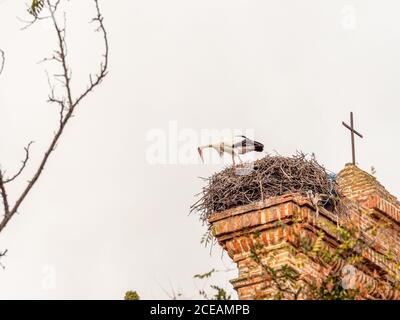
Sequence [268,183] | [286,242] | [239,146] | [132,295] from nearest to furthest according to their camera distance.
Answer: [132,295] < [286,242] < [268,183] < [239,146]

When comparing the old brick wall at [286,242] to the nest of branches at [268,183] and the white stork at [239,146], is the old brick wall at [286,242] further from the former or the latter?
the white stork at [239,146]

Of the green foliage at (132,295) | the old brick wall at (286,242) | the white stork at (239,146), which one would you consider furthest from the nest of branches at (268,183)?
the green foliage at (132,295)

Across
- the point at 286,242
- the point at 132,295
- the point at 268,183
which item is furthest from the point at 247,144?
the point at 132,295

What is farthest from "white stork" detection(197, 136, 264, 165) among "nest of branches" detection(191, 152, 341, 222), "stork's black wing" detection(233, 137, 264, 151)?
"nest of branches" detection(191, 152, 341, 222)

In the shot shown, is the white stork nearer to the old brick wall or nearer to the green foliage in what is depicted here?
the old brick wall

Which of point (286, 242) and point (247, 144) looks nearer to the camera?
point (286, 242)

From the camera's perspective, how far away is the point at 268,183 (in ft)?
36.3

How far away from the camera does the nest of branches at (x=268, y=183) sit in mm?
10891

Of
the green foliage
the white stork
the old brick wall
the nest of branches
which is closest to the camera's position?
the green foliage

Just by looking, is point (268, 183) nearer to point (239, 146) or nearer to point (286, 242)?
point (286, 242)

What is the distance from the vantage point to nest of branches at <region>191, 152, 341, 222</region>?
10.9 m
